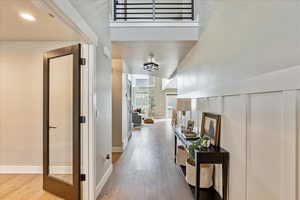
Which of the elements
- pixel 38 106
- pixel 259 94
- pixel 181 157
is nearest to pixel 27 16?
pixel 38 106

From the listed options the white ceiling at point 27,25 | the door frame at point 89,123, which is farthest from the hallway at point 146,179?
the white ceiling at point 27,25

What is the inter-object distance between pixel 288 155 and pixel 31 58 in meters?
4.09

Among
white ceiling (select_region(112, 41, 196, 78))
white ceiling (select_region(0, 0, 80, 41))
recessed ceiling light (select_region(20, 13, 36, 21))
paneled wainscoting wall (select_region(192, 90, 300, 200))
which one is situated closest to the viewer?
paneled wainscoting wall (select_region(192, 90, 300, 200))

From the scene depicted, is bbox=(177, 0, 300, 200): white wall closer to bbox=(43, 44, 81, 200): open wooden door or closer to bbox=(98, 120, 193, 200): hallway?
bbox=(98, 120, 193, 200): hallway

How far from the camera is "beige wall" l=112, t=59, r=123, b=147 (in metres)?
5.24

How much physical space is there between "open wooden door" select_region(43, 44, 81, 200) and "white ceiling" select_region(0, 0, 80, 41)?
1.21ft

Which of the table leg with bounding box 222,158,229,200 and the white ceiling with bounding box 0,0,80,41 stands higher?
the white ceiling with bounding box 0,0,80,41

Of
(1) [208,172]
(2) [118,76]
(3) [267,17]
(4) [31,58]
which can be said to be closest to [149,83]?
(2) [118,76]

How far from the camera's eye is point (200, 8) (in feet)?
11.4

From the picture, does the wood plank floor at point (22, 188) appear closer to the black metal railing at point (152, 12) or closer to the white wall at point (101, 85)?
the white wall at point (101, 85)

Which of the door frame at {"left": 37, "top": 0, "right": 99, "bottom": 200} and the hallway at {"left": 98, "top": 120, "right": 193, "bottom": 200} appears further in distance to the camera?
the hallway at {"left": 98, "top": 120, "right": 193, "bottom": 200}

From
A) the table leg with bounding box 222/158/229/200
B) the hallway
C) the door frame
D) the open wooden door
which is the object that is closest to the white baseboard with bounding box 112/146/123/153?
the hallway

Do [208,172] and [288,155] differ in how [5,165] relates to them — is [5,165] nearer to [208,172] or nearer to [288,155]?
[208,172]

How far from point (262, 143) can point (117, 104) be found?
13.6 feet
